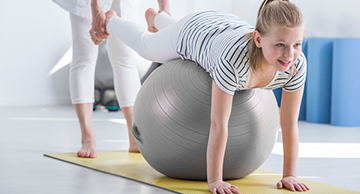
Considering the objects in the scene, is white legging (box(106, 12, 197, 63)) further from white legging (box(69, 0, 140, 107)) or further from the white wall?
the white wall

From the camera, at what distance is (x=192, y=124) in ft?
5.11

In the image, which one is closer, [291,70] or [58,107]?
[291,70]

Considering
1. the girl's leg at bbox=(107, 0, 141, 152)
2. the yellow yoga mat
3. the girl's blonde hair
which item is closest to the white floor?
the yellow yoga mat

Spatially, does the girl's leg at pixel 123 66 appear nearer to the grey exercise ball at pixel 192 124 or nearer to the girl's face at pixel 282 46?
the grey exercise ball at pixel 192 124

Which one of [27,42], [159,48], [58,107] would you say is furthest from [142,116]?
[27,42]

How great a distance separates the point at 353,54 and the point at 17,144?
2344 millimetres

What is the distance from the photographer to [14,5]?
16.3 ft

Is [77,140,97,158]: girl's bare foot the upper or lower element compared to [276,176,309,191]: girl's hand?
lower

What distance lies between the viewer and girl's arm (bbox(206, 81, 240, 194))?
1.45 meters

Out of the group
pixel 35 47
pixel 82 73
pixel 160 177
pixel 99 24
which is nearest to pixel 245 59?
pixel 160 177

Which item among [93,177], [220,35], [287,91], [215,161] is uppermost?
[220,35]

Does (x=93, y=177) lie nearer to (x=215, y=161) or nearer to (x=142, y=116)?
(x=142, y=116)

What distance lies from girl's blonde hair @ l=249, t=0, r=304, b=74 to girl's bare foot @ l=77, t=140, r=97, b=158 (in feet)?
3.34

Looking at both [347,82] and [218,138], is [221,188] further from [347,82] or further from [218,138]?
[347,82]
